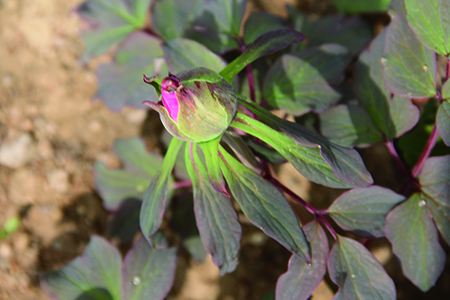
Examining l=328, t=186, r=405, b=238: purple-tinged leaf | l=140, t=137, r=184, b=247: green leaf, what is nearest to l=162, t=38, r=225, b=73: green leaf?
l=140, t=137, r=184, b=247: green leaf

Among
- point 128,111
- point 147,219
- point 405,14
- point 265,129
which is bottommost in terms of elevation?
point 128,111

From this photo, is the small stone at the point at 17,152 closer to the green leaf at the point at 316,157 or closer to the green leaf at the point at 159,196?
the green leaf at the point at 159,196

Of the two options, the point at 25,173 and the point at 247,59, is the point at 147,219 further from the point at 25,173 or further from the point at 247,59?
the point at 25,173

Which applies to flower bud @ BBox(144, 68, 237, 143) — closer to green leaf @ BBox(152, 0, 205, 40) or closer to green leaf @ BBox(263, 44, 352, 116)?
green leaf @ BBox(263, 44, 352, 116)

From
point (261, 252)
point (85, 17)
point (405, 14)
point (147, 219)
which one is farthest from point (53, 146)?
point (405, 14)

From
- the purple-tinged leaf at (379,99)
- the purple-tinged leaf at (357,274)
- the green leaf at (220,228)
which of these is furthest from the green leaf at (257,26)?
the purple-tinged leaf at (357,274)

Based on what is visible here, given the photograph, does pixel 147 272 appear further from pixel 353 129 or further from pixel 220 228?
pixel 353 129

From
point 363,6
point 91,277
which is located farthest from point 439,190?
point 363,6
